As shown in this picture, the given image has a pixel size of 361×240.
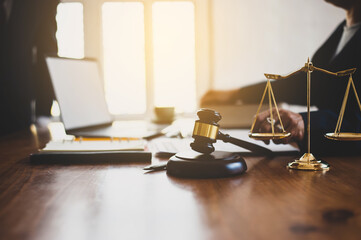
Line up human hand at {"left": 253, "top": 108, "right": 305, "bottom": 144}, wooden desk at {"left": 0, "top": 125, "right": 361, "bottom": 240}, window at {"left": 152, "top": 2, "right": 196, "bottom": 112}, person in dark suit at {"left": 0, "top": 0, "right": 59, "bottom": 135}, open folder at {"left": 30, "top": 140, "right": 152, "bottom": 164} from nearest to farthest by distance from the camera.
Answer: wooden desk at {"left": 0, "top": 125, "right": 361, "bottom": 240} < open folder at {"left": 30, "top": 140, "right": 152, "bottom": 164} < human hand at {"left": 253, "top": 108, "right": 305, "bottom": 144} < person in dark suit at {"left": 0, "top": 0, "right": 59, "bottom": 135} < window at {"left": 152, "top": 2, "right": 196, "bottom": 112}

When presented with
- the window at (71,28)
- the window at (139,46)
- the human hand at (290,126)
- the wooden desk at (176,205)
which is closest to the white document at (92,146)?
the wooden desk at (176,205)

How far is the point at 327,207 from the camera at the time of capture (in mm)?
451

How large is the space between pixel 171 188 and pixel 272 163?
0.97 feet

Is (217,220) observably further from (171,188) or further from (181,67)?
(181,67)

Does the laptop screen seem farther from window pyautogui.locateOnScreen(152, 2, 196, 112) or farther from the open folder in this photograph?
window pyautogui.locateOnScreen(152, 2, 196, 112)

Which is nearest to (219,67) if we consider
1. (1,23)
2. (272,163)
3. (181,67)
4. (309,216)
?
(181,67)

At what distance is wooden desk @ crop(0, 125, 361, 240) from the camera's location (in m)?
0.37

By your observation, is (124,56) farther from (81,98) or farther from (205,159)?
(205,159)

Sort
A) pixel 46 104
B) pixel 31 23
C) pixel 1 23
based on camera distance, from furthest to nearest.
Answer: pixel 46 104
pixel 31 23
pixel 1 23

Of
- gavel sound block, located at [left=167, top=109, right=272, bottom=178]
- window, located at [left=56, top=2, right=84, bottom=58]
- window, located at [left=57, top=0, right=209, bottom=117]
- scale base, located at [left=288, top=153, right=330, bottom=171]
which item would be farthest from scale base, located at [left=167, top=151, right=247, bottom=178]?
window, located at [left=56, top=2, right=84, bottom=58]

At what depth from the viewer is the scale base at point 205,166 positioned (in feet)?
2.02

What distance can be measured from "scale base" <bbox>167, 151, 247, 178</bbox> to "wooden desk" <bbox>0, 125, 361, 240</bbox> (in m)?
0.02

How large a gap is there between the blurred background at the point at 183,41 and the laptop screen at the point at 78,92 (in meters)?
3.47

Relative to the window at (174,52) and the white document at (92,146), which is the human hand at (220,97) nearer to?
the white document at (92,146)
